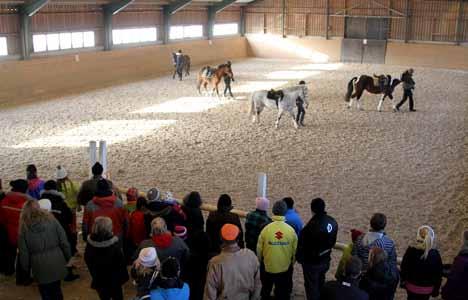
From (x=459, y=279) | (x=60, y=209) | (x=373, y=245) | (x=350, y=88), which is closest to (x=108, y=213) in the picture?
(x=60, y=209)

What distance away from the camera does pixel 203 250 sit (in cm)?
471

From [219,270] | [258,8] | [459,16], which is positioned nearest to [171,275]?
[219,270]

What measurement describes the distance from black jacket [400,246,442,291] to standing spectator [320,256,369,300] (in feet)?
3.29

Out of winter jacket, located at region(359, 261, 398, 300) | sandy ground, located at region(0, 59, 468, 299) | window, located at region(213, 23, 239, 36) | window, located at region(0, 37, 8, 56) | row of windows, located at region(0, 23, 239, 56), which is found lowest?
sandy ground, located at region(0, 59, 468, 299)

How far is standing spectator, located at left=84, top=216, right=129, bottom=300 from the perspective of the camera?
14.4 ft

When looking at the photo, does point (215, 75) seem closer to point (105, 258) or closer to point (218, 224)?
point (218, 224)

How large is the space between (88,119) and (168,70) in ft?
37.0

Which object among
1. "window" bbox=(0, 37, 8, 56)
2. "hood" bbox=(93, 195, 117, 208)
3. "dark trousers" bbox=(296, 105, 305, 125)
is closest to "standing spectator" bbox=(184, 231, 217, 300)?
"hood" bbox=(93, 195, 117, 208)

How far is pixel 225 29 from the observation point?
104 ft

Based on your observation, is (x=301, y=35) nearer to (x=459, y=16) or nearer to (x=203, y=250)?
(x=459, y=16)

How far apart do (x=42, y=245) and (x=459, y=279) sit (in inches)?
138

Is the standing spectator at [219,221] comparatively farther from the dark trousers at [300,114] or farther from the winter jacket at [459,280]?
the dark trousers at [300,114]

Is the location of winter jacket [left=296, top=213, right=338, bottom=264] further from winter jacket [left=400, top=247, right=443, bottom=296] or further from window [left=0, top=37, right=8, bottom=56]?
window [left=0, top=37, right=8, bottom=56]

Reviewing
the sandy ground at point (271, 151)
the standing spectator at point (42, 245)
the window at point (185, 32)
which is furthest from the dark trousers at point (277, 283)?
the window at point (185, 32)
